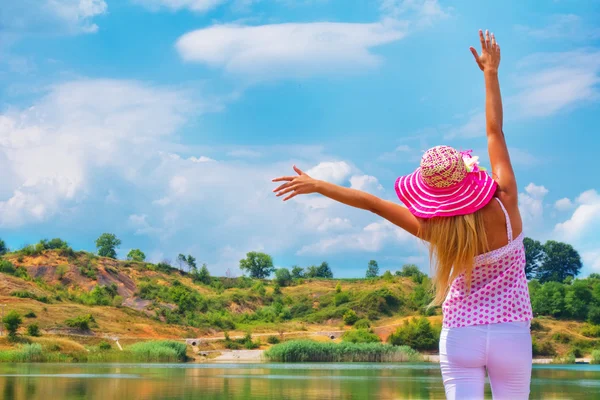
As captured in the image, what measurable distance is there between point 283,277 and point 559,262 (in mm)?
39072

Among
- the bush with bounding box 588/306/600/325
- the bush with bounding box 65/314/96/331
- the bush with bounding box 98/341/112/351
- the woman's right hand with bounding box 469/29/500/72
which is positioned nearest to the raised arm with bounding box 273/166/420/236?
the woman's right hand with bounding box 469/29/500/72

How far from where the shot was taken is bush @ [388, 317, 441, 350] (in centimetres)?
5247

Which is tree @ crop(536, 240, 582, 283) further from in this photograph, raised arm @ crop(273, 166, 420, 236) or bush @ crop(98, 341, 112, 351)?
raised arm @ crop(273, 166, 420, 236)

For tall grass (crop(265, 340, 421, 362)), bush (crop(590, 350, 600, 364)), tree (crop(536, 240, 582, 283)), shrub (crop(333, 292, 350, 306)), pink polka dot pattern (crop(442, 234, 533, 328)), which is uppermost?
tree (crop(536, 240, 582, 283))

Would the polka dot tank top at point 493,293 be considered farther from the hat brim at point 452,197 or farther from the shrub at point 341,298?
the shrub at point 341,298

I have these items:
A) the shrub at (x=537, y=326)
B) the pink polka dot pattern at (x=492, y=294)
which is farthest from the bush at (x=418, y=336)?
the pink polka dot pattern at (x=492, y=294)

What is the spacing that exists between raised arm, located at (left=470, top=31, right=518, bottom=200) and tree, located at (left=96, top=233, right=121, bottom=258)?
335ft

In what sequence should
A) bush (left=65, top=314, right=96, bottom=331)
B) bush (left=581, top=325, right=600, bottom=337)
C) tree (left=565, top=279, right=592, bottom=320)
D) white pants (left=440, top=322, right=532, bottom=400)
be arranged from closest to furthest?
white pants (left=440, top=322, right=532, bottom=400), bush (left=65, top=314, right=96, bottom=331), bush (left=581, top=325, right=600, bottom=337), tree (left=565, top=279, right=592, bottom=320)

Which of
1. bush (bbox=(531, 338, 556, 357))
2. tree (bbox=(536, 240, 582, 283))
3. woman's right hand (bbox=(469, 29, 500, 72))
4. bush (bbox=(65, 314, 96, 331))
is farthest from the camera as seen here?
tree (bbox=(536, 240, 582, 283))

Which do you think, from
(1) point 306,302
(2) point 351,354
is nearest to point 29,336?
(2) point 351,354

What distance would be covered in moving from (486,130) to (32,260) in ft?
237

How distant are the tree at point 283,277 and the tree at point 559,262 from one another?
117ft

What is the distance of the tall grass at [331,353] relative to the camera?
4156cm

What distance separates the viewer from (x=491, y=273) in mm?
2846
